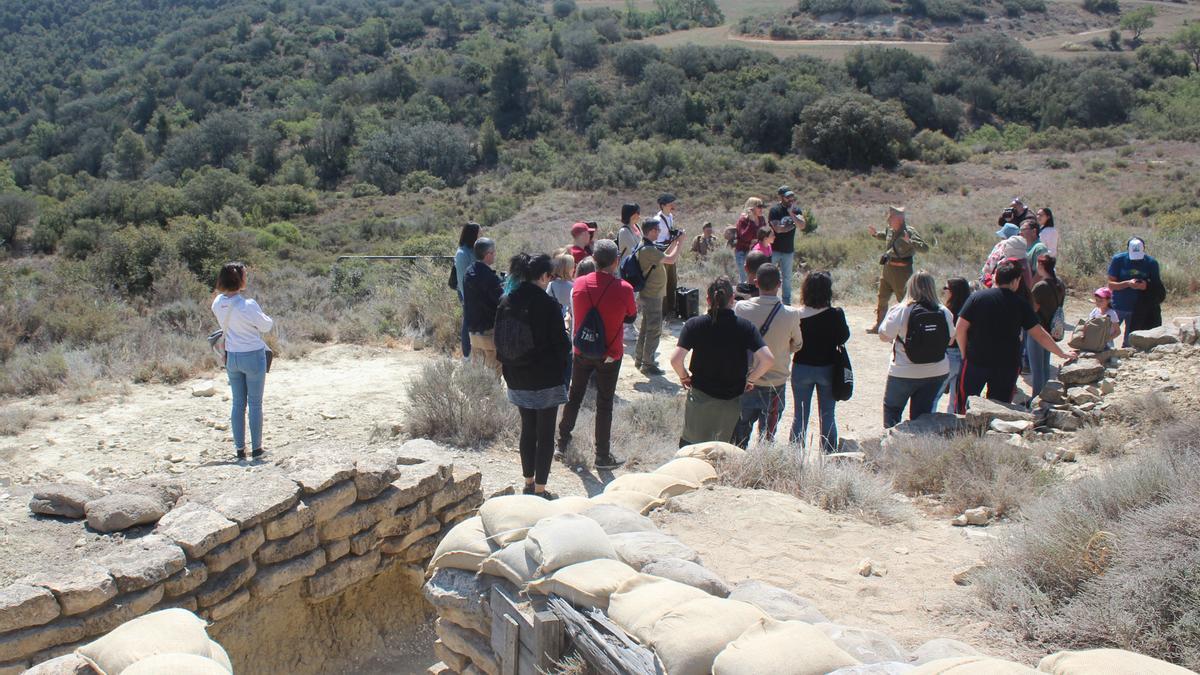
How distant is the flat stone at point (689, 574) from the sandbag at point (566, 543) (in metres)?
0.24

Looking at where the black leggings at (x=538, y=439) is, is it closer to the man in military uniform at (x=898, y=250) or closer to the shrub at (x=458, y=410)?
the shrub at (x=458, y=410)

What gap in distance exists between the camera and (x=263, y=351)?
6832 mm

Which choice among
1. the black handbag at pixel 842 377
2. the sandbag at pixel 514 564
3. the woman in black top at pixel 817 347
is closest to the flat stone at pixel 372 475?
the sandbag at pixel 514 564

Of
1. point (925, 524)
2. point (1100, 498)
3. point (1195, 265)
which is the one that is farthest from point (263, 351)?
point (1195, 265)

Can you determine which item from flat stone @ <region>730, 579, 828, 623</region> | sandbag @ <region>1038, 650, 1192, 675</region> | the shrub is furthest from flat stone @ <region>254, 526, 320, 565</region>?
sandbag @ <region>1038, 650, 1192, 675</region>

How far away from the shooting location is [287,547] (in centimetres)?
534

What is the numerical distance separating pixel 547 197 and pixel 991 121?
2513cm

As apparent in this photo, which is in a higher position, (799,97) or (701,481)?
(799,97)

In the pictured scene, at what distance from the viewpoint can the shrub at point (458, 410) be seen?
7.67 meters

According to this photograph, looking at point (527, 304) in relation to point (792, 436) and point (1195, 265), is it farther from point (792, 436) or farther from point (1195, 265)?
point (1195, 265)

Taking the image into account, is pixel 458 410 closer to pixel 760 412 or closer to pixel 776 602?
pixel 760 412

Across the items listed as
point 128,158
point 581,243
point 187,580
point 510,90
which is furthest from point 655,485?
point 128,158

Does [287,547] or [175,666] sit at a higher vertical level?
[175,666]

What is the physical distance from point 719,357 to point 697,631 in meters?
3.17
